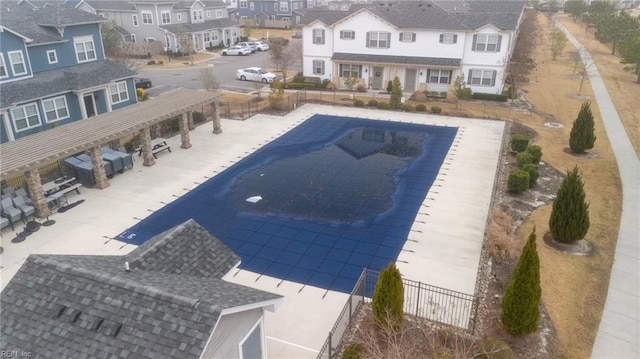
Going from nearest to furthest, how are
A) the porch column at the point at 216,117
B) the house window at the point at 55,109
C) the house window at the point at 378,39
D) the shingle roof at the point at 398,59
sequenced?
the house window at the point at 55,109, the porch column at the point at 216,117, the shingle roof at the point at 398,59, the house window at the point at 378,39

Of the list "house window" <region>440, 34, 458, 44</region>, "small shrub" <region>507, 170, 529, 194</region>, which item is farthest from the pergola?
"house window" <region>440, 34, 458, 44</region>

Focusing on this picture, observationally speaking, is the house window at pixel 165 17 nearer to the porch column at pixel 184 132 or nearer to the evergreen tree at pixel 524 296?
the porch column at pixel 184 132

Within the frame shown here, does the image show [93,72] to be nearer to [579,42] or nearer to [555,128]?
[555,128]

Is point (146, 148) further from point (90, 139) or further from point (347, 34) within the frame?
point (347, 34)

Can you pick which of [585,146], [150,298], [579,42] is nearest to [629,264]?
[585,146]

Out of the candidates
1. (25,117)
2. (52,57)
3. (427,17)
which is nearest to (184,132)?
(25,117)

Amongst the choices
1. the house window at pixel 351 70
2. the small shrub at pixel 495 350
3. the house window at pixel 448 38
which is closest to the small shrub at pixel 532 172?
the small shrub at pixel 495 350

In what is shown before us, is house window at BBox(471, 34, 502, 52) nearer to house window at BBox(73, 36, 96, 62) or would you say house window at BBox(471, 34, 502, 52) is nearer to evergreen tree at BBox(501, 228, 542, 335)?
house window at BBox(73, 36, 96, 62)
